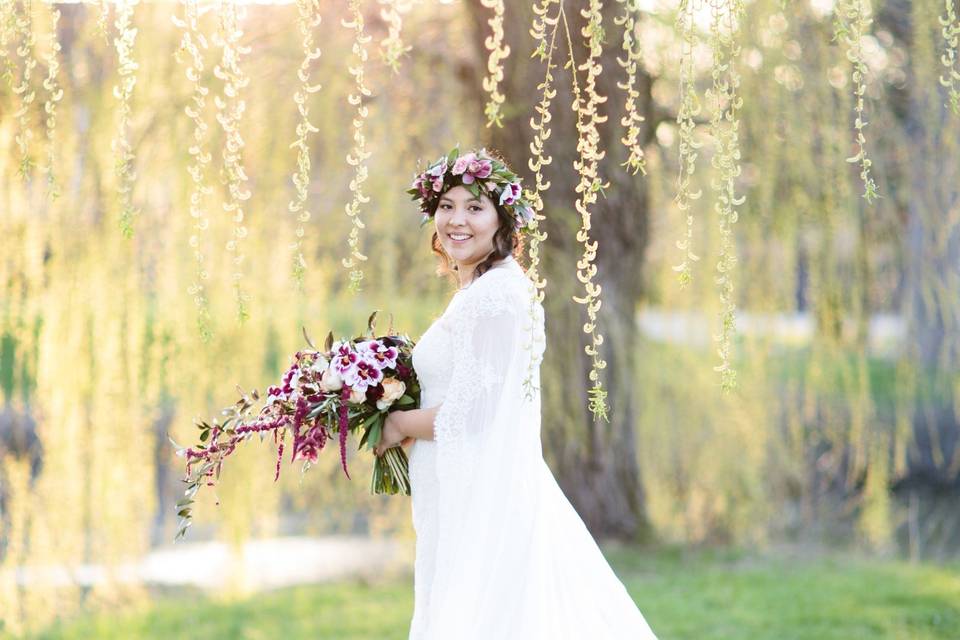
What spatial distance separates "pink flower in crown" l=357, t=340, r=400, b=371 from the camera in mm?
3307

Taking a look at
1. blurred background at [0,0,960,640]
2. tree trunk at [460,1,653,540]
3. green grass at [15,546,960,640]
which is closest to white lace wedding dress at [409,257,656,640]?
blurred background at [0,0,960,640]

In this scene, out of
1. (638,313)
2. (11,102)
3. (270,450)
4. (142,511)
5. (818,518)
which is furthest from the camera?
(818,518)

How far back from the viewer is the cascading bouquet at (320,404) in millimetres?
3258

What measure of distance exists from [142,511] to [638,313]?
311cm

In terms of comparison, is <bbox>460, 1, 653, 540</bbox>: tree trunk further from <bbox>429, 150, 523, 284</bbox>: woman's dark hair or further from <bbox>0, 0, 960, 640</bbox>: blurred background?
<bbox>429, 150, 523, 284</bbox>: woman's dark hair

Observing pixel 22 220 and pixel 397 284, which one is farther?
pixel 397 284

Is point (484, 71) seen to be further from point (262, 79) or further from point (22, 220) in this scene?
point (22, 220)

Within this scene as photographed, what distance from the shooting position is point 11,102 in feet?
17.5

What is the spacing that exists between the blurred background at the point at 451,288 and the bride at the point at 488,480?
6.23 ft

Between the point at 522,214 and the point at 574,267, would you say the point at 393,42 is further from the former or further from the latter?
the point at 574,267

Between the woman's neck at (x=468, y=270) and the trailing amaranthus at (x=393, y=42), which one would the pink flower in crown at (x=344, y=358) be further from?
the trailing amaranthus at (x=393, y=42)

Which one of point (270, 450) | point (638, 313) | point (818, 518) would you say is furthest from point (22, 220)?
point (818, 518)

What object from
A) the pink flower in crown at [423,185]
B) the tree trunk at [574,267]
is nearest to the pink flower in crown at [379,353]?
the pink flower in crown at [423,185]

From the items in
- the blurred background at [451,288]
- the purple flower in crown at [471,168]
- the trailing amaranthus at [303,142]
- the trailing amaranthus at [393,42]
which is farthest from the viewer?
the blurred background at [451,288]
